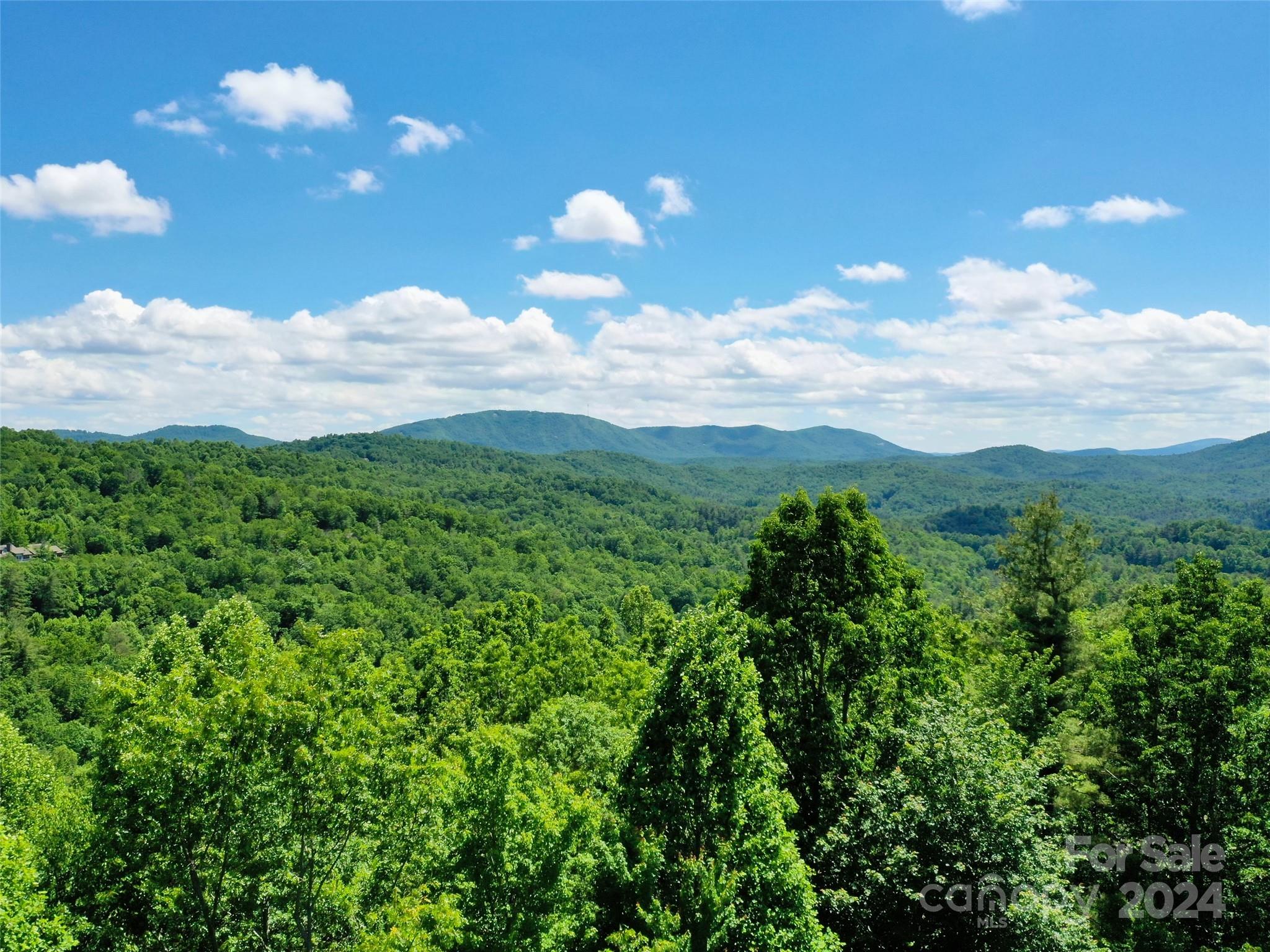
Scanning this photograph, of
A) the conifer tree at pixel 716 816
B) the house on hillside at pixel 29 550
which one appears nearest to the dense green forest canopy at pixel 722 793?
the conifer tree at pixel 716 816

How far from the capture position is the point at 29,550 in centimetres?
11575

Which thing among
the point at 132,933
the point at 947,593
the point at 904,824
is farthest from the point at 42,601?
the point at 947,593

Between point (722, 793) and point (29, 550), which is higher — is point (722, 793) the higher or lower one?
the higher one

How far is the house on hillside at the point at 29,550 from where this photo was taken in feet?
370

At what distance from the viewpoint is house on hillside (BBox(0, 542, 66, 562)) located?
113 metres

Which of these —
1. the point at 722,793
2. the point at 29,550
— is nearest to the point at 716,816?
the point at 722,793

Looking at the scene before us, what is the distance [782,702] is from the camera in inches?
709

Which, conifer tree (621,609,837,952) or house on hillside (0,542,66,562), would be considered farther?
house on hillside (0,542,66,562)

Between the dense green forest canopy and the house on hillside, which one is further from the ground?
the dense green forest canopy

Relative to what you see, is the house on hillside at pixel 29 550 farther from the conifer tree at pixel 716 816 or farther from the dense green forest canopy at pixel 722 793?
the conifer tree at pixel 716 816

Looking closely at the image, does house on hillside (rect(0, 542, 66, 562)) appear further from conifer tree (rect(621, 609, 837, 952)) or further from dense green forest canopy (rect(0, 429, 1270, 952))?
conifer tree (rect(621, 609, 837, 952))

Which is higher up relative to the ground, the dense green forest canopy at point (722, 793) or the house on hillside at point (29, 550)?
the dense green forest canopy at point (722, 793)

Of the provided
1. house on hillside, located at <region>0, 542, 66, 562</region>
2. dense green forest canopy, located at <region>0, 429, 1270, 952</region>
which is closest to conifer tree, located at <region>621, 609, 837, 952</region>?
dense green forest canopy, located at <region>0, 429, 1270, 952</region>

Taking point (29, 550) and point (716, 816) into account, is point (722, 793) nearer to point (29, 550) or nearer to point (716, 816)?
point (716, 816)
